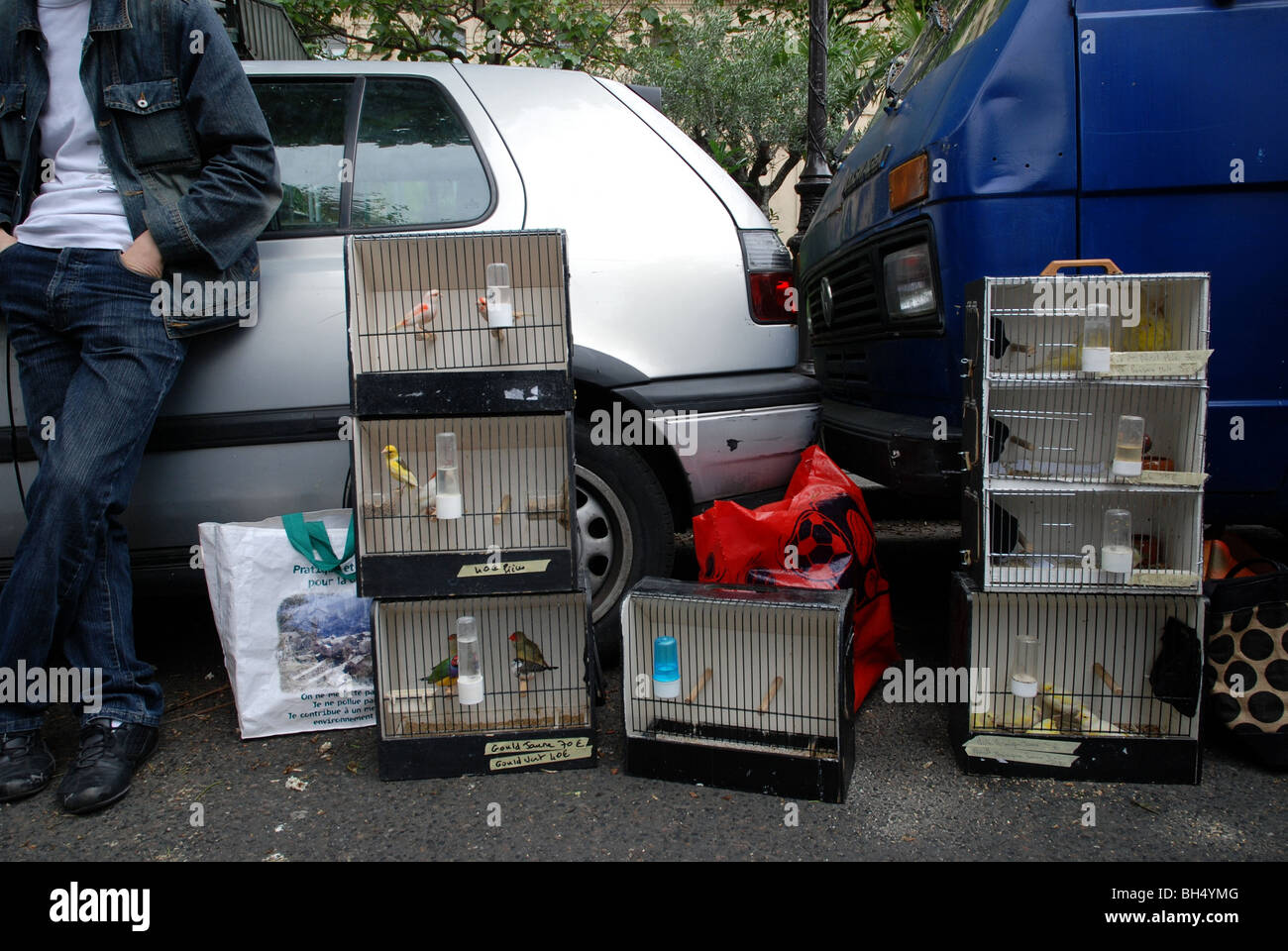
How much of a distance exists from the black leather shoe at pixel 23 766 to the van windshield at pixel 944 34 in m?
3.53

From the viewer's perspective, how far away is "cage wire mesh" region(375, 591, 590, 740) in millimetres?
2738

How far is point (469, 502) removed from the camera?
9.20ft

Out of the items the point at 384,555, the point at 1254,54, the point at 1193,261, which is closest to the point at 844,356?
the point at 1193,261

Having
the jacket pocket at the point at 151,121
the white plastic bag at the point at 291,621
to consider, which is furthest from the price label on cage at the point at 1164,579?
the jacket pocket at the point at 151,121

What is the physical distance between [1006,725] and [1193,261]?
1.46 m

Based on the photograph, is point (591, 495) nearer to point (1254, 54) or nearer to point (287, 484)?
point (287, 484)

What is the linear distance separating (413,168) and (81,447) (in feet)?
4.33

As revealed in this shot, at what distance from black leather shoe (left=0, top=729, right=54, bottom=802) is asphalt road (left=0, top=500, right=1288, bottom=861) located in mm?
41

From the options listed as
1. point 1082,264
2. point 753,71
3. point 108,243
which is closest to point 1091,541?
point 1082,264

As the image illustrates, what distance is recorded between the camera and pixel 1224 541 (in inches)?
121

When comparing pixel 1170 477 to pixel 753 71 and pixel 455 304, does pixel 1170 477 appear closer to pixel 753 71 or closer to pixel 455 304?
pixel 455 304

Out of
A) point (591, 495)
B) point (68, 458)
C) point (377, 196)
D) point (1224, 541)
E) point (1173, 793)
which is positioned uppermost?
point (377, 196)

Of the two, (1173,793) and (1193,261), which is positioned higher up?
(1193,261)

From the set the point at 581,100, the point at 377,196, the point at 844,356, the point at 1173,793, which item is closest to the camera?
the point at 1173,793
